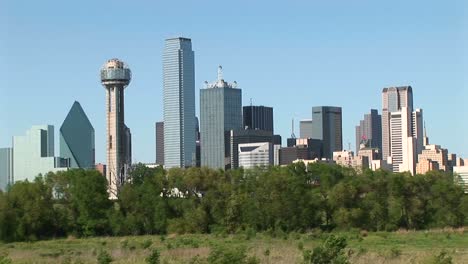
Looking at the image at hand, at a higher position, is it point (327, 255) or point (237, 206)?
point (327, 255)

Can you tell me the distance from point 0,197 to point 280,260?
1606 inches

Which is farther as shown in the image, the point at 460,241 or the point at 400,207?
the point at 400,207

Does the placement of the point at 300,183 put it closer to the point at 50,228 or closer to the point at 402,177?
the point at 402,177

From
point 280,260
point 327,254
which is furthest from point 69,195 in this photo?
point 327,254

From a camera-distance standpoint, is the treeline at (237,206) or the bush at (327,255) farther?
the treeline at (237,206)

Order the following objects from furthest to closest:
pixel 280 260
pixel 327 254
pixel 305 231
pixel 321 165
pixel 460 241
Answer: pixel 321 165
pixel 305 231
pixel 460 241
pixel 280 260
pixel 327 254

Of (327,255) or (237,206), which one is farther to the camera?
(237,206)

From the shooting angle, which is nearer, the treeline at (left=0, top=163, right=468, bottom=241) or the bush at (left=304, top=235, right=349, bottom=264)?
the bush at (left=304, top=235, right=349, bottom=264)

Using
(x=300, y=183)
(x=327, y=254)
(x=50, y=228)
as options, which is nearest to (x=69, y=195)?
(x=50, y=228)

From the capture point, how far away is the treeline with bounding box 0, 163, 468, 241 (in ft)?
228

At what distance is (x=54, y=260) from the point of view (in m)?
39.8

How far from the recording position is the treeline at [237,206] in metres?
69.6

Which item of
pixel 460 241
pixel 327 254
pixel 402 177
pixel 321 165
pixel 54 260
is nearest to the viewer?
pixel 327 254

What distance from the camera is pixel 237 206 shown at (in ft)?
232
